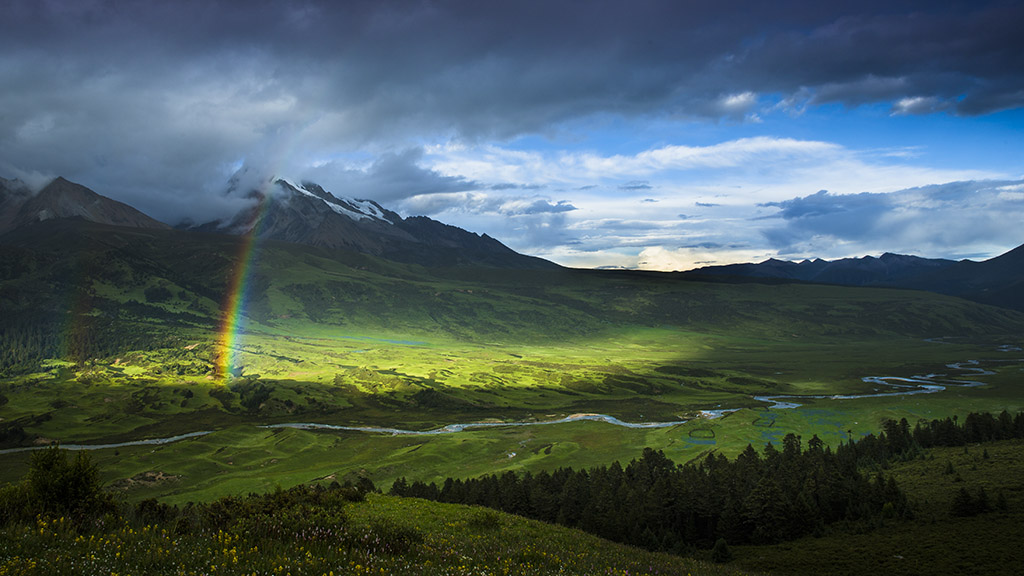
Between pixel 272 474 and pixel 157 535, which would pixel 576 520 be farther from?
pixel 272 474

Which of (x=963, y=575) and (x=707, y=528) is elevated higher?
(x=963, y=575)

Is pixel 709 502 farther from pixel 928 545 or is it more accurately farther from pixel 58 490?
pixel 58 490

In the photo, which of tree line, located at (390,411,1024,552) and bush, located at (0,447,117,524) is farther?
tree line, located at (390,411,1024,552)

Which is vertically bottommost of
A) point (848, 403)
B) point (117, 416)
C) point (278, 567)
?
point (117, 416)

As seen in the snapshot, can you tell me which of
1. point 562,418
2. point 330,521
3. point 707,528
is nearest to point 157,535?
point 330,521

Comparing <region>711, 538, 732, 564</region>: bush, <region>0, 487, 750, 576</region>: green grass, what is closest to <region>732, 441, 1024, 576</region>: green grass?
<region>711, 538, 732, 564</region>: bush

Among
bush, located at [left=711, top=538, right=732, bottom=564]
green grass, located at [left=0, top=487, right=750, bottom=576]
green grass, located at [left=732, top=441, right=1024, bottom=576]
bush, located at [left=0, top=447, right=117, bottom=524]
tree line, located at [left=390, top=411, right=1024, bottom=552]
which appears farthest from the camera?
tree line, located at [left=390, top=411, right=1024, bottom=552]

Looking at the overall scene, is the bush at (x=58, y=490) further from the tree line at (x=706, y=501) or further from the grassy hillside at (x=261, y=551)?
the tree line at (x=706, y=501)

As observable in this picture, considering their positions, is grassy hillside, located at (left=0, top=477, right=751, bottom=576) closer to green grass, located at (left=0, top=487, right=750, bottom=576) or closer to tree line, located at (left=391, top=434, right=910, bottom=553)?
green grass, located at (left=0, top=487, right=750, bottom=576)

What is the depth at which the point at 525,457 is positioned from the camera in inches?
5374

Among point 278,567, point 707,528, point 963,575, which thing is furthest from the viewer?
point 707,528

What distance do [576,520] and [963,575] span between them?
39807mm

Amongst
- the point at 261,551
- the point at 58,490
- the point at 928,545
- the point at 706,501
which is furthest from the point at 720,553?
the point at 58,490

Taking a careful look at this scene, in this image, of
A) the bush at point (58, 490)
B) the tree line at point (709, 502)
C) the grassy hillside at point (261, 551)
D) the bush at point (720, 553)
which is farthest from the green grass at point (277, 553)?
the tree line at point (709, 502)
